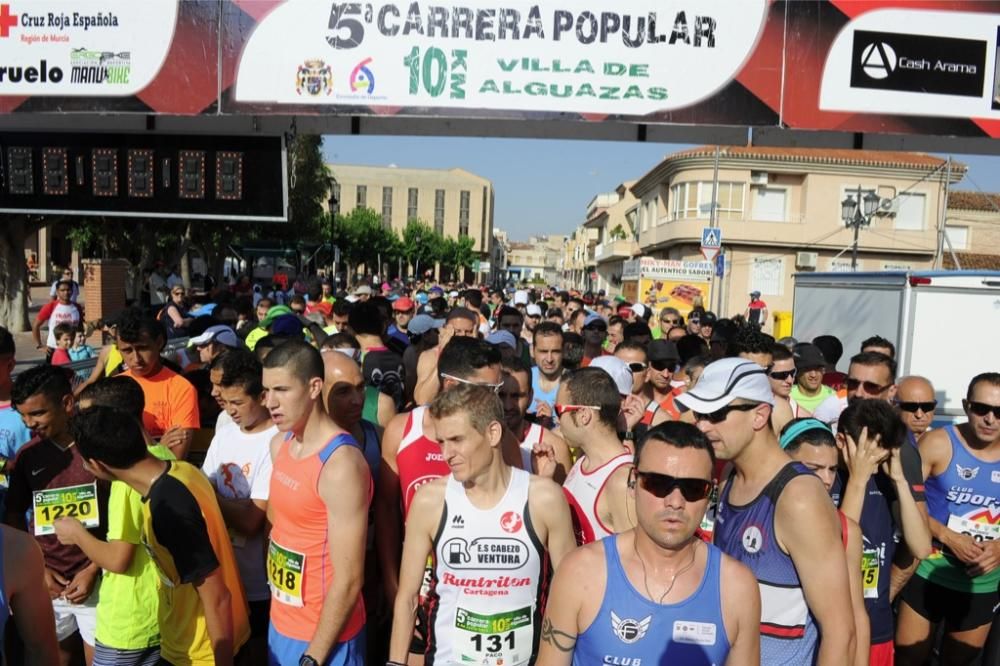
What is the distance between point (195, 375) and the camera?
19.4 ft

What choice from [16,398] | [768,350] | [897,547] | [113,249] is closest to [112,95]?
[16,398]

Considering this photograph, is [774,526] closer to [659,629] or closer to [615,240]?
[659,629]

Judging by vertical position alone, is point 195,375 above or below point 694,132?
below

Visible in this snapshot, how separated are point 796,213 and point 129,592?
133 feet

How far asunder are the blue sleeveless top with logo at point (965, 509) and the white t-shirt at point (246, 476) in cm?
400

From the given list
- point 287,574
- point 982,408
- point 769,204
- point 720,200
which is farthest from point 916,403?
point 769,204

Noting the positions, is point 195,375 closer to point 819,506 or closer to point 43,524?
point 43,524

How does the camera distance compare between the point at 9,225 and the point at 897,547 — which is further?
the point at 9,225

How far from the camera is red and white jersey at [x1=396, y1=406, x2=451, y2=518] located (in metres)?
3.68

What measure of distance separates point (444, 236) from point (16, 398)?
115 metres

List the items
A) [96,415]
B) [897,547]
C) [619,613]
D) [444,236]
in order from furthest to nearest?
[444,236], [897,547], [96,415], [619,613]

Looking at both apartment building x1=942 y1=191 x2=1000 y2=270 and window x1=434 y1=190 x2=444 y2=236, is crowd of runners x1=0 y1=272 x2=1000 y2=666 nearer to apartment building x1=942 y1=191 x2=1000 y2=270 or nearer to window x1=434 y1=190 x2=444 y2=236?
apartment building x1=942 y1=191 x2=1000 y2=270

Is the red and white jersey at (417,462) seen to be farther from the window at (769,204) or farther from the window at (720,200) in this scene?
the window at (769,204)

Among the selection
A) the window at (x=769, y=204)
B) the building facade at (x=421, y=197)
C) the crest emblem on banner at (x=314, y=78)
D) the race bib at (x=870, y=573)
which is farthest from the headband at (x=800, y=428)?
the building facade at (x=421, y=197)
